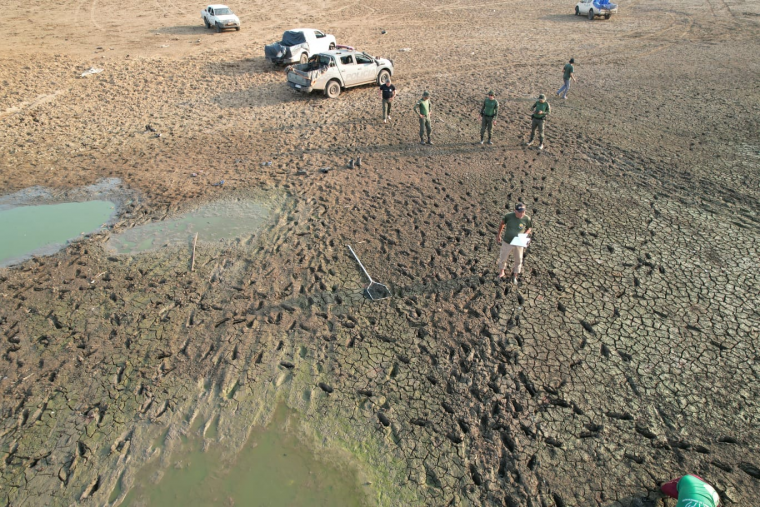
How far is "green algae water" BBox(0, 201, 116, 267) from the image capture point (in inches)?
358

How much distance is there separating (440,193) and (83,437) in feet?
27.1

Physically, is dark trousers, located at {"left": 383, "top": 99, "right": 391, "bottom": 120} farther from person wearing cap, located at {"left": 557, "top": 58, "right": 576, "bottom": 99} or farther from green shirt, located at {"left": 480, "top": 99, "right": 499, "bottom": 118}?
person wearing cap, located at {"left": 557, "top": 58, "right": 576, "bottom": 99}

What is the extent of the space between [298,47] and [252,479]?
19146 mm

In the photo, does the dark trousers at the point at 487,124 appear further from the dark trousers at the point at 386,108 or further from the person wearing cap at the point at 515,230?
the person wearing cap at the point at 515,230

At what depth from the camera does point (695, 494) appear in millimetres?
4168

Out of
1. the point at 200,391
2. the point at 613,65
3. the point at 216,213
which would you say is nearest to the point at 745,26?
the point at 613,65

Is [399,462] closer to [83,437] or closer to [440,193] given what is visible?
[83,437]

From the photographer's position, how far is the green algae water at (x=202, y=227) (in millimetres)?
9156

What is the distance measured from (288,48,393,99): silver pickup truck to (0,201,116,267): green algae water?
8.68 metres

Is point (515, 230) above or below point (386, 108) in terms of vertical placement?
below

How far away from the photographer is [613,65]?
20078 millimetres

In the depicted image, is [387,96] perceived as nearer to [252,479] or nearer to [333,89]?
[333,89]

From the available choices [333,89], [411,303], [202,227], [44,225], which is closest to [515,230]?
[411,303]

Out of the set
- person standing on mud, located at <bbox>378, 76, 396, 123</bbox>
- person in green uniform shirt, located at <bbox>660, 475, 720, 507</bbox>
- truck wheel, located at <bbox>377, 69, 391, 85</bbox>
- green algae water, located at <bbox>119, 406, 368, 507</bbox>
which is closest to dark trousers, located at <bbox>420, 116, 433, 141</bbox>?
person standing on mud, located at <bbox>378, 76, 396, 123</bbox>
